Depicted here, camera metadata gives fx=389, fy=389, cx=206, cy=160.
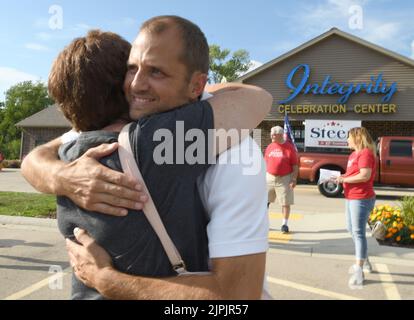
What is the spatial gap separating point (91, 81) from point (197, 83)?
1.29 ft

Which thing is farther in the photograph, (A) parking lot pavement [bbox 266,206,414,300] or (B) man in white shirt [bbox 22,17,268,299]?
(A) parking lot pavement [bbox 266,206,414,300]

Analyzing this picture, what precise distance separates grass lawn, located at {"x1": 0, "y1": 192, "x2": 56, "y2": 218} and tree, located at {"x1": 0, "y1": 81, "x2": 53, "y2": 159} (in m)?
46.8

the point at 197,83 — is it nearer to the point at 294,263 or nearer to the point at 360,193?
the point at 360,193

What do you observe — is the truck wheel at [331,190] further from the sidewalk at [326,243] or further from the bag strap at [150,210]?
the bag strap at [150,210]

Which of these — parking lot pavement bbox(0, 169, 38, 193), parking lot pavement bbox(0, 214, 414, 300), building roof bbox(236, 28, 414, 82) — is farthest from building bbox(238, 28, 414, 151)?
parking lot pavement bbox(0, 214, 414, 300)

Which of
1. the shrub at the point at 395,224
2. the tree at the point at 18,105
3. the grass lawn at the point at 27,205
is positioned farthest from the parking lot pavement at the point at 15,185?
the tree at the point at 18,105

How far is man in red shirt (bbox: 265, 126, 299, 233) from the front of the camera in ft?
24.7

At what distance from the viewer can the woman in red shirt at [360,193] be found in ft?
16.2

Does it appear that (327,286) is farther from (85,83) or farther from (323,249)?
(85,83)

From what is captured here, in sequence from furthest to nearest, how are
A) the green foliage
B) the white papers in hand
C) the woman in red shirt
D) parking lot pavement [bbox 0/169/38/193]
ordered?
1. parking lot pavement [bbox 0/169/38/193]
2. the green foliage
3. the white papers in hand
4. the woman in red shirt

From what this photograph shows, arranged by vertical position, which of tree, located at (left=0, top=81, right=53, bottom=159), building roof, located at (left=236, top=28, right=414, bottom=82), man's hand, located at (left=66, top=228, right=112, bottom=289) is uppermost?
tree, located at (left=0, top=81, right=53, bottom=159)

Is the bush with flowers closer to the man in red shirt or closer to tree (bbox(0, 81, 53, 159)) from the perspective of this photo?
the man in red shirt

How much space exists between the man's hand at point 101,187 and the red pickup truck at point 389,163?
1298cm

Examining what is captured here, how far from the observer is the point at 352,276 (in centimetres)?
485
